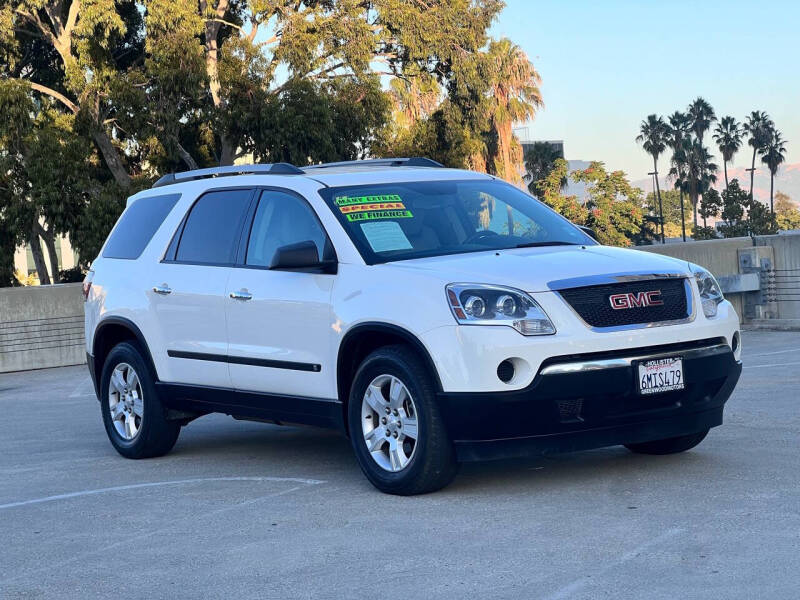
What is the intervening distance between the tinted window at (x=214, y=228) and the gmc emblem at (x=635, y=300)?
2630 mm

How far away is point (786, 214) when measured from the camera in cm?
15388

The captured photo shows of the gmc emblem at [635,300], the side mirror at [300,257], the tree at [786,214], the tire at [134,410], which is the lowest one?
Result: the tree at [786,214]

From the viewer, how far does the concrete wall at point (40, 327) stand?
19.7m

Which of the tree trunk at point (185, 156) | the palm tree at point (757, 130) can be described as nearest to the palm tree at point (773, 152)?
Result: the palm tree at point (757, 130)

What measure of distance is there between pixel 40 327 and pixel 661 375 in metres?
15.1

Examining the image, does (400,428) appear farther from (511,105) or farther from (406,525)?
(511,105)

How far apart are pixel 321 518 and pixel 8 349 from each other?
14383 millimetres

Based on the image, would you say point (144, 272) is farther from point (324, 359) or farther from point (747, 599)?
point (747, 599)

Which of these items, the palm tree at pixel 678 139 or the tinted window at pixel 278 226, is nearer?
the tinted window at pixel 278 226

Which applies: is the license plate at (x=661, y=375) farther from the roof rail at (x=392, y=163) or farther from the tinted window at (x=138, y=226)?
the tinted window at (x=138, y=226)

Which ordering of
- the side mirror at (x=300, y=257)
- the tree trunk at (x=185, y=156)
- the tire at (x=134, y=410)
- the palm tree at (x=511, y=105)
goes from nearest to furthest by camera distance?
the side mirror at (x=300, y=257) < the tire at (x=134, y=410) < the tree trunk at (x=185, y=156) < the palm tree at (x=511, y=105)

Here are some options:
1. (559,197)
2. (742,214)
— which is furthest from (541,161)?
(742,214)

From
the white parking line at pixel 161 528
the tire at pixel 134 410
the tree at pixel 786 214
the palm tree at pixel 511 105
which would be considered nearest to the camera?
the white parking line at pixel 161 528

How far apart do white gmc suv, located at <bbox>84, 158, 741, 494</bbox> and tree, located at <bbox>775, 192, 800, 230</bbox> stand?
4897 inches
